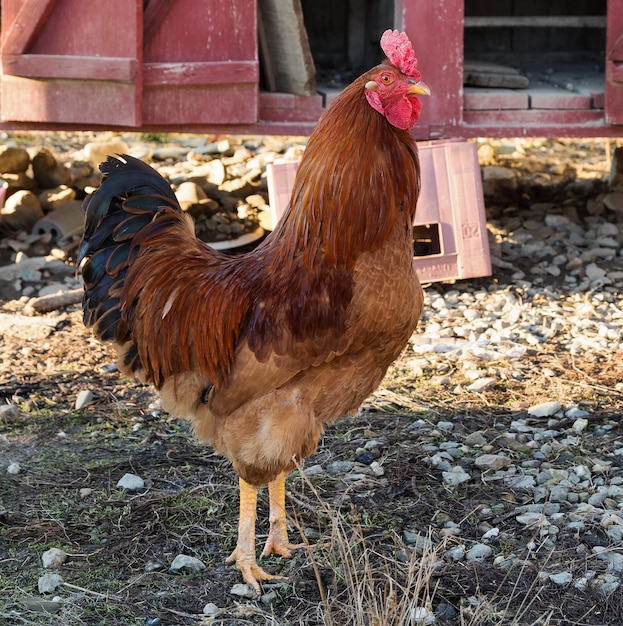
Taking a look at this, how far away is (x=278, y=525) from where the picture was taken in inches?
160

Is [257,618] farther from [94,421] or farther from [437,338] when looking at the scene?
[437,338]

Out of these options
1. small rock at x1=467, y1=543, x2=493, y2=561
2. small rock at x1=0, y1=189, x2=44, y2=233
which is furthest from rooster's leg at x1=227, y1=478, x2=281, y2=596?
small rock at x1=0, y1=189, x2=44, y2=233

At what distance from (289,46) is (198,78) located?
2.95ft

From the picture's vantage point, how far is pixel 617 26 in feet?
23.7

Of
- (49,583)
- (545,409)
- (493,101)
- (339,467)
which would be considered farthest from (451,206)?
(49,583)

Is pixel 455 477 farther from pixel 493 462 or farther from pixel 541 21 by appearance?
pixel 541 21

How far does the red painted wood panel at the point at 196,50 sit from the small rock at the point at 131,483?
348 cm

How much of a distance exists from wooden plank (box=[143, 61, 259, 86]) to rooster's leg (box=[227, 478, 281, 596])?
412 centimetres

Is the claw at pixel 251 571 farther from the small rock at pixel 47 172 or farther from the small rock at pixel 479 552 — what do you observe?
→ the small rock at pixel 47 172

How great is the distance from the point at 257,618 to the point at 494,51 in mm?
8413

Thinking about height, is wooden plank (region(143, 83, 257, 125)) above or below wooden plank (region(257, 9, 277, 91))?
below

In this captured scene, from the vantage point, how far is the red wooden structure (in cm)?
676

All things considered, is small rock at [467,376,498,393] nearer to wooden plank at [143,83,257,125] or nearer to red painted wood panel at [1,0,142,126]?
wooden plank at [143,83,257,125]

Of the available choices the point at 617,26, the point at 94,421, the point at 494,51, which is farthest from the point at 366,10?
the point at 94,421
